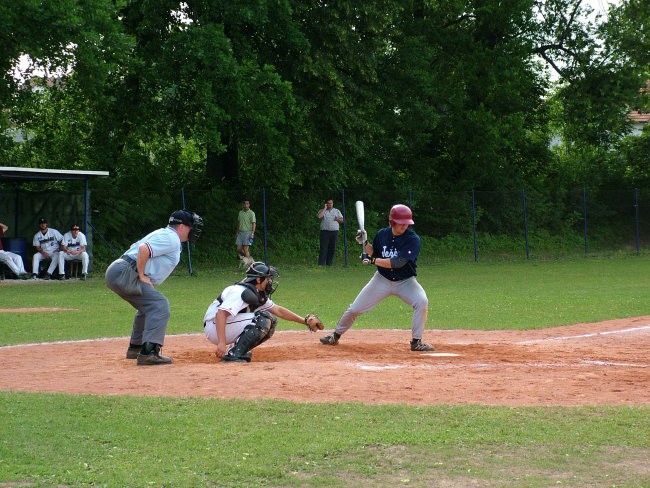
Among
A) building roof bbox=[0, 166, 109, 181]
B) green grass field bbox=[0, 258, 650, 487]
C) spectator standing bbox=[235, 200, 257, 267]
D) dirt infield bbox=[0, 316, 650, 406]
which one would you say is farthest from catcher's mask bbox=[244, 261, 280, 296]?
spectator standing bbox=[235, 200, 257, 267]

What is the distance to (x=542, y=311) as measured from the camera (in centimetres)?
1780

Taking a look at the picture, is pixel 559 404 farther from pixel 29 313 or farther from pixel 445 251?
pixel 445 251

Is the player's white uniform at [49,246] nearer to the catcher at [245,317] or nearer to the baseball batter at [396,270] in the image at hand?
the baseball batter at [396,270]

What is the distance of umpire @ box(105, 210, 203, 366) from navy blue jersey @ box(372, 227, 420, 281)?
2639mm

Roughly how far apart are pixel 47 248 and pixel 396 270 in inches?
Result: 664

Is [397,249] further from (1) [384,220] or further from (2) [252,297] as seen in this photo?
(1) [384,220]

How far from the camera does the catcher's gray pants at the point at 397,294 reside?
12.4m

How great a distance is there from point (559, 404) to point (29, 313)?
38.7ft

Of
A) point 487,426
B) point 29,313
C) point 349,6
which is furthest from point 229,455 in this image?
point 349,6

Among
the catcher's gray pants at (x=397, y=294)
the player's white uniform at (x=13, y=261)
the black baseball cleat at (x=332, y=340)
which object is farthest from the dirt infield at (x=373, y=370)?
the player's white uniform at (x=13, y=261)

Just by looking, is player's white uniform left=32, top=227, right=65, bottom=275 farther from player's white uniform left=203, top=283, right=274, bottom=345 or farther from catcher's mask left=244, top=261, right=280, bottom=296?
catcher's mask left=244, top=261, right=280, bottom=296

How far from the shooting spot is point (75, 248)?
2736cm

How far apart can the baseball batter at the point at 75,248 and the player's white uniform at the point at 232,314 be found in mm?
16547

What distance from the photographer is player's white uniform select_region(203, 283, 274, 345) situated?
434 inches
